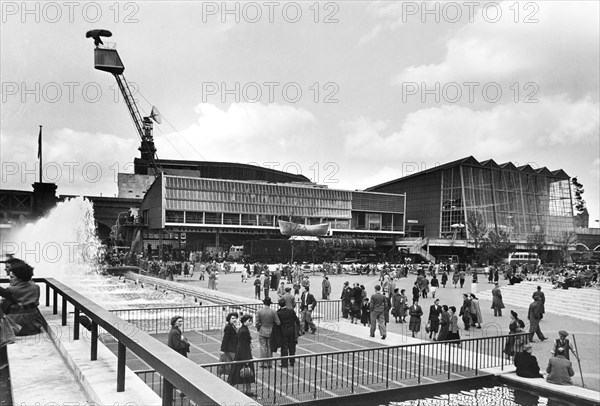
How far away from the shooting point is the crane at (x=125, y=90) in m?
Answer: 104

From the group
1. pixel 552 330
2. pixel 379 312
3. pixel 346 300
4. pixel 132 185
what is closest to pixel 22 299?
pixel 379 312

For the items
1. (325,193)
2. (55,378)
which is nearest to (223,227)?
(325,193)

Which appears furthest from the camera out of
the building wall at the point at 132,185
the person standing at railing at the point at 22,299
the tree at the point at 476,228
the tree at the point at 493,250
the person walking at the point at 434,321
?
the building wall at the point at 132,185

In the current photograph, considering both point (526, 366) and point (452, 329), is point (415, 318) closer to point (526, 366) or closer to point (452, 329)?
point (452, 329)

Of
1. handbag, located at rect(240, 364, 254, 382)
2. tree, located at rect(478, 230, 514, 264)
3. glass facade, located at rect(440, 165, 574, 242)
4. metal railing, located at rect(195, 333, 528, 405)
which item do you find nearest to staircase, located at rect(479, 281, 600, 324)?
metal railing, located at rect(195, 333, 528, 405)

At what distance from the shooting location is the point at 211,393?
2.12m

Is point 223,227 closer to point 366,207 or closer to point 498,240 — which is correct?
point 366,207

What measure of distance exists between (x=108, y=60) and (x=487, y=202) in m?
79.7

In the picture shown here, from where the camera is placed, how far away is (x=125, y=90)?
110 meters

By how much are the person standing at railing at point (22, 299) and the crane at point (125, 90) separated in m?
99.4

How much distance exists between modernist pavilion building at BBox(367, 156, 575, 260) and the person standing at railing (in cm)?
8376

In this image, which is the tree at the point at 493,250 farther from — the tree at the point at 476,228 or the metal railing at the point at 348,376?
the metal railing at the point at 348,376

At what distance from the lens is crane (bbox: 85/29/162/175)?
104 meters

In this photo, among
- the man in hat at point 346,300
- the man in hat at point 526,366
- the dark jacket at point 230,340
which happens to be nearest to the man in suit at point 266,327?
the dark jacket at point 230,340
